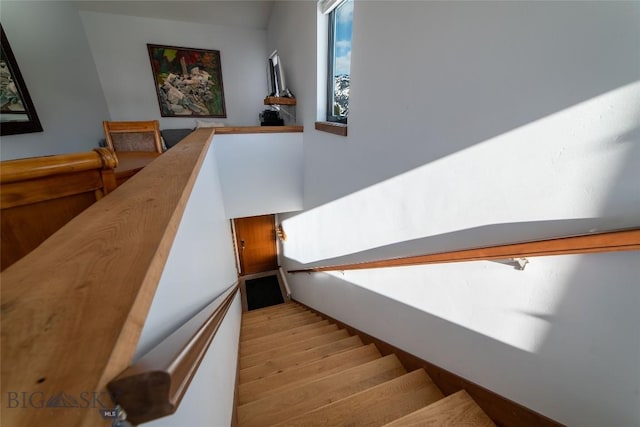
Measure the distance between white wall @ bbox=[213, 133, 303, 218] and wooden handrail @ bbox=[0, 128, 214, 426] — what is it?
248 centimetres

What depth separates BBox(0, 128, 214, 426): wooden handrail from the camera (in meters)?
0.30

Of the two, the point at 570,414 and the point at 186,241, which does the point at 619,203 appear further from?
the point at 186,241

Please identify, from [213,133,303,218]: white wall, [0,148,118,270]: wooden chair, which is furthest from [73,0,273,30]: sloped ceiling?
[0,148,118,270]: wooden chair

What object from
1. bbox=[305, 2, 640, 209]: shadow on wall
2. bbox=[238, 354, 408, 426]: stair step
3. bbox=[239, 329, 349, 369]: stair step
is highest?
bbox=[305, 2, 640, 209]: shadow on wall

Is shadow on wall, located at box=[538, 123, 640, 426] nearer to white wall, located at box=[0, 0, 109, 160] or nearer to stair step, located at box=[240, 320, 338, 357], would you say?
stair step, located at box=[240, 320, 338, 357]

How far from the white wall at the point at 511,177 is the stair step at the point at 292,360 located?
489mm

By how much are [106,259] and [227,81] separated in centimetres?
493

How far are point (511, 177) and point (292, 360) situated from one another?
1723 millimetres

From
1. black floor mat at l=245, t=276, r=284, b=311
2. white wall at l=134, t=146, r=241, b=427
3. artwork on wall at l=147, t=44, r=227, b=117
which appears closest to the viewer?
white wall at l=134, t=146, r=241, b=427

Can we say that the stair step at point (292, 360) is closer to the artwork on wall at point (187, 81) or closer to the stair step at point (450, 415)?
the stair step at point (450, 415)

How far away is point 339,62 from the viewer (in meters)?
2.32

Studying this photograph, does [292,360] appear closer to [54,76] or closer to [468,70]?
[468,70]

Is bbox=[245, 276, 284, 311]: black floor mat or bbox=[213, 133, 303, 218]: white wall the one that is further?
bbox=[245, 276, 284, 311]: black floor mat

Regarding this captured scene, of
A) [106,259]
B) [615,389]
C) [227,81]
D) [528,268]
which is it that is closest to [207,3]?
[227,81]
